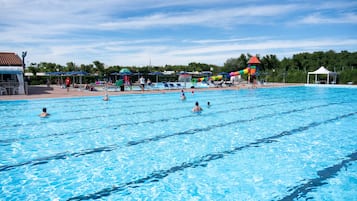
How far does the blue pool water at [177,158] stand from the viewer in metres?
4.56

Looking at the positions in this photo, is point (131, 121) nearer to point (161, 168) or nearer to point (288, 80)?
point (161, 168)

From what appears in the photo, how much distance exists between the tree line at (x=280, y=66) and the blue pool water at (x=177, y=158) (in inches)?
1183

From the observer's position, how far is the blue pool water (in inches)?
180

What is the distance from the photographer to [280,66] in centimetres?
5484

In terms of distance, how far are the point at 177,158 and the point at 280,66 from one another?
53137 millimetres

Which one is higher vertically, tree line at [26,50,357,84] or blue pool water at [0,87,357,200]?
tree line at [26,50,357,84]

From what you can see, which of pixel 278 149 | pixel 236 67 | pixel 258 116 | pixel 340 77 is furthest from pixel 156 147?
pixel 236 67

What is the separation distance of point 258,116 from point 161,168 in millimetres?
7015

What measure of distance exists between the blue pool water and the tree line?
3005 centimetres

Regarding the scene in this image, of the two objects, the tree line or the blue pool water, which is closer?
the blue pool water

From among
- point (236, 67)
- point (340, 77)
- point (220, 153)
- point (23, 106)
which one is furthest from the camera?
point (236, 67)

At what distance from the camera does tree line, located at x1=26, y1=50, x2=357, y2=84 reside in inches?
1535

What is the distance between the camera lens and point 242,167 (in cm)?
560

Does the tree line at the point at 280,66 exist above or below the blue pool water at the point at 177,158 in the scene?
above
